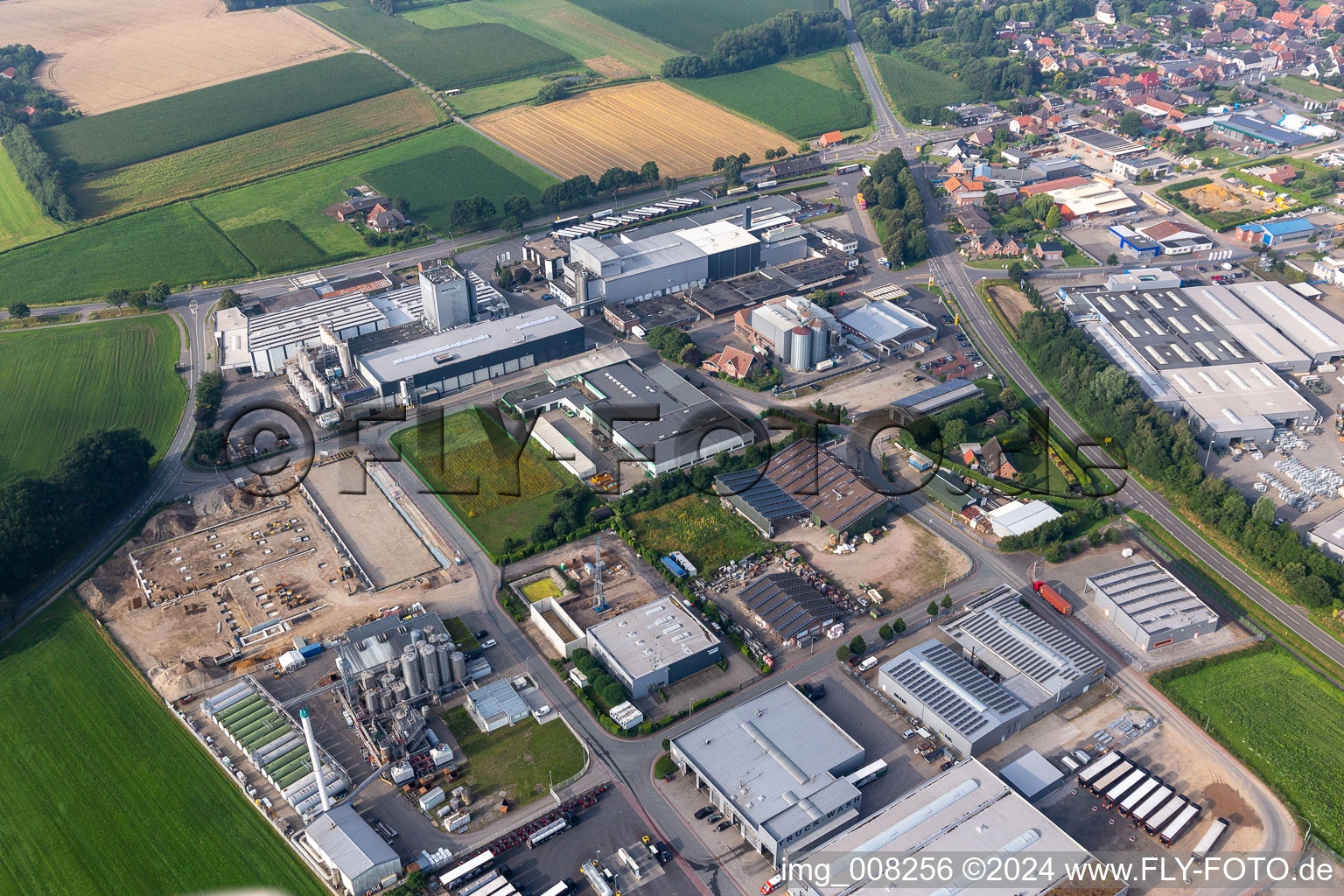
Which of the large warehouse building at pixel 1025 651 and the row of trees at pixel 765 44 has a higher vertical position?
the row of trees at pixel 765 44

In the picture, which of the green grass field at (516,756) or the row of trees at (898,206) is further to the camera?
the row of trees at (898,206)

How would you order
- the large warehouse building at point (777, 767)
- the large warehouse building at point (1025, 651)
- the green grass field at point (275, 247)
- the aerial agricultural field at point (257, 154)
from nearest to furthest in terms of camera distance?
1. the large warehouse building at point (777, 767)
2. the large warehouse building at point (1025, 651)
3. the green grass field at point (275, 247)
4. the aerial agricultural field at point (257, 154)

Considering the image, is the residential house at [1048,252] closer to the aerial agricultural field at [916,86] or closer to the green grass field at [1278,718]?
the aerial agricultural field at [916,86]

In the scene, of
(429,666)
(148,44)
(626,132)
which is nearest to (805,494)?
(429,666)

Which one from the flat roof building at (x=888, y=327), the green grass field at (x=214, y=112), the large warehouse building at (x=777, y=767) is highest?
the green grass field at (x=214, y=112)

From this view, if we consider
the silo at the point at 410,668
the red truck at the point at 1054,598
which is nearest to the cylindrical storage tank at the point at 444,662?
the silo at the point at 410,668

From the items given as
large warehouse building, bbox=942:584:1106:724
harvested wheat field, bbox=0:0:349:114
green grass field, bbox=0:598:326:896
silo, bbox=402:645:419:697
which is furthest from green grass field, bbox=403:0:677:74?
green grass field, bbox=0:598:326:896

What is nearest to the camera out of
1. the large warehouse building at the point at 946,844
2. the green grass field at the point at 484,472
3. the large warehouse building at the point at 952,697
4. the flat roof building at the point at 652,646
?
the large warehouse building at the point at 946,844

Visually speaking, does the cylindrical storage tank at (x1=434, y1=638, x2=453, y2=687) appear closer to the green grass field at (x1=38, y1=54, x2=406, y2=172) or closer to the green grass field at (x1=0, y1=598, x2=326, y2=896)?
the green grass field at (x1=0, y1=598, x2=326, y2=896)
